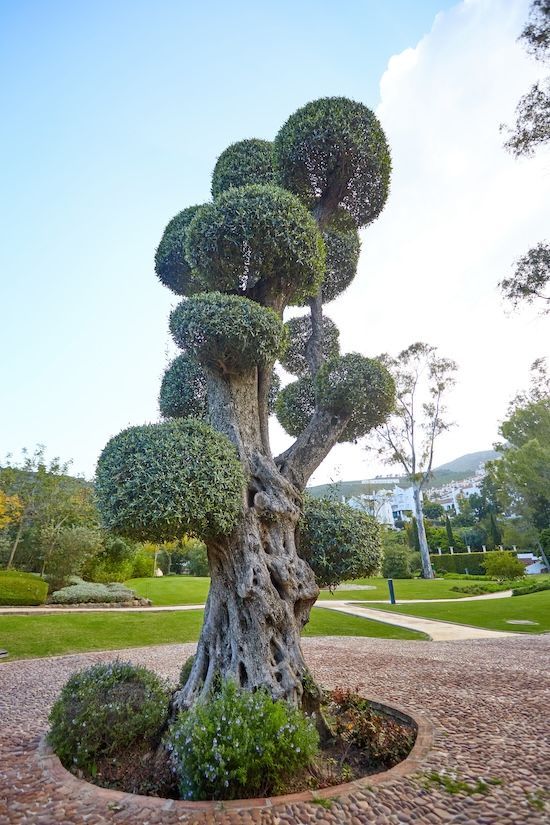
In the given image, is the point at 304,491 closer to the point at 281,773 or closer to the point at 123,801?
the point at 281,773

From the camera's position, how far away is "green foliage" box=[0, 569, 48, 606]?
16.0 meters

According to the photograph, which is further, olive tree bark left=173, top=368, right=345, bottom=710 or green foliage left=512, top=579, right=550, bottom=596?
green foliage left=512, top=579, right=550, bottom=596

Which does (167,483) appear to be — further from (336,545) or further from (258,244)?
(258,244)

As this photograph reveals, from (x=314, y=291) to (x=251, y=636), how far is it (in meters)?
4.55

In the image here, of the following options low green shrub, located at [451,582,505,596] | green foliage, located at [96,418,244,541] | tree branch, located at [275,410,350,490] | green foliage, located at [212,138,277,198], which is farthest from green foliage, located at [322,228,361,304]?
low green shrub, located at [451,582,505,596]

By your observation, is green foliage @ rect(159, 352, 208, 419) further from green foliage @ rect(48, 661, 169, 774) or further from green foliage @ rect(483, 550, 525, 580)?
green foliage @ rect(483, 550, 525, 580)

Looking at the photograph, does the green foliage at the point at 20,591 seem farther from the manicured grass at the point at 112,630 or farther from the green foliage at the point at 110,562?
the green foliage at the point at 110,562

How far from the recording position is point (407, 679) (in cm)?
671

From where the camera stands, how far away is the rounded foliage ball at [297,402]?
713 centimetres

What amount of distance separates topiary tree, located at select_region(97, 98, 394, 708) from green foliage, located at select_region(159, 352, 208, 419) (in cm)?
2

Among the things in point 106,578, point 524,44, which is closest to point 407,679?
point 524,44

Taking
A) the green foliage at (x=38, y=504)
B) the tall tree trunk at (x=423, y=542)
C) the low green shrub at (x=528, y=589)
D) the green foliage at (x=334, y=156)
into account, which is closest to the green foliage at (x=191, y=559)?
the green foliage at (x=38, y=504)

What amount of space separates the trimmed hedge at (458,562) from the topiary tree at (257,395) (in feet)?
118

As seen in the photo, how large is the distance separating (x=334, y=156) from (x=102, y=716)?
7.65 meters
